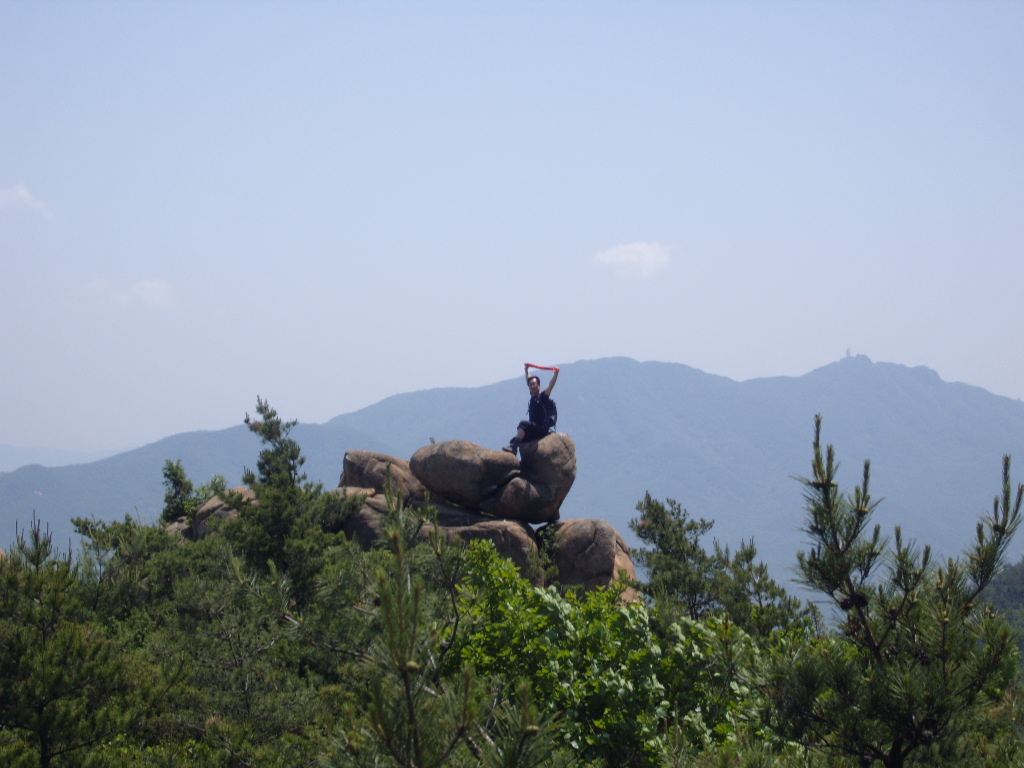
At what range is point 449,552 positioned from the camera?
695 cm

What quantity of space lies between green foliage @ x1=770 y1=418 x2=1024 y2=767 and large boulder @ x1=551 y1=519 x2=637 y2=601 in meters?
16.1

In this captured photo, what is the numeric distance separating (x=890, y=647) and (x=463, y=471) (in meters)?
16.9

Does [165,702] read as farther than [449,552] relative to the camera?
Yes

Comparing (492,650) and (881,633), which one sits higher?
(881,633)

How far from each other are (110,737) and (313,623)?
434 cm

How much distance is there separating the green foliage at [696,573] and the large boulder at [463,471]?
521 cm

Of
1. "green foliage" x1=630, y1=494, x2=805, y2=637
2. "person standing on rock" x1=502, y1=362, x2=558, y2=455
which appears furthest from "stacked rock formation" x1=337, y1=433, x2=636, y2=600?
"green foliage" x1=630, y1=494, x2=805, y2=637

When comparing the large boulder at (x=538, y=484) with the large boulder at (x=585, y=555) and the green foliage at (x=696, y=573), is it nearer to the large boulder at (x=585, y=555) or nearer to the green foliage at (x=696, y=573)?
the large boulder at (x=585, y=555)

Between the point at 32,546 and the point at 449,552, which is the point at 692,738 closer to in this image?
the point at 449,552

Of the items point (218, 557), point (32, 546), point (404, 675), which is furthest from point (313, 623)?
point (218, 557)

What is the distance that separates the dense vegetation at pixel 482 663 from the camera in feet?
16.8

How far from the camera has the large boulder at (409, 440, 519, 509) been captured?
22.5 m

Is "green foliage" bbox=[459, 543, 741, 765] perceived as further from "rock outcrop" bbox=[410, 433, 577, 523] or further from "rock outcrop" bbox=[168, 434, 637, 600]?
"rock outcrop" bbox=[410, 433, 577, 523]

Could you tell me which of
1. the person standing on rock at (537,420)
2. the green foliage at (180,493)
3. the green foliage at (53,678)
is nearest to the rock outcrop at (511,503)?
the person standing on rock at (537,420)
